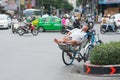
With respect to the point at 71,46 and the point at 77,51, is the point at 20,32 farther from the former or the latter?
the point at 71,46

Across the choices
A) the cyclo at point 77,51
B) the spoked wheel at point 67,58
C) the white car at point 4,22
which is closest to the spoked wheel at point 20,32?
the white car at point 4,22

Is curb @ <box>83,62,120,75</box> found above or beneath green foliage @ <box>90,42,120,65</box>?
beneath

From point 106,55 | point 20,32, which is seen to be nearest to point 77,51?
point 106,55

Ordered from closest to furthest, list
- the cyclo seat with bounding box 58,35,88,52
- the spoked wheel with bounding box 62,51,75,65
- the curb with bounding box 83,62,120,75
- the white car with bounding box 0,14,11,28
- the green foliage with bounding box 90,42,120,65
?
1. the curb with bounding box 83,62,120,75
2. the green foliage with bounding box 90,42,120,65
3. the cyclo seat with bounding box 58,35,88,52
4. the spoked wheel with bounding box 62,51,75,65
5. the white car with bounding box 0,14,11,28

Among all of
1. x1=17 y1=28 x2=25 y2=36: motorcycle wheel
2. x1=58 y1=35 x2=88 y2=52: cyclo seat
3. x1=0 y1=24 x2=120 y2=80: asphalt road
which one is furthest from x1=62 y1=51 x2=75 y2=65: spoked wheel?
x1=17 y1=28 x2=25 y2=36: motorcycle wheel

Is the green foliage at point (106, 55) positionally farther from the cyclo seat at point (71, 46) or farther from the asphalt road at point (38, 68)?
the cyclo seat at point (71, 46)

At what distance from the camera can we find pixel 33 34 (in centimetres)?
3005

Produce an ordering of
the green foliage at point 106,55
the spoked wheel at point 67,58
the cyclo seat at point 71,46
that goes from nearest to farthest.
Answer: the green foliage at point 106,55, the cyclo seat at point 71,46, the spoked wheel at point 67,58

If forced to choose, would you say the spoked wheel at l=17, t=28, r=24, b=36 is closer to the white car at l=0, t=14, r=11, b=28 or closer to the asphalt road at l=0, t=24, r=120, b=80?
the white car at l=0, t=14, r=11, b=28

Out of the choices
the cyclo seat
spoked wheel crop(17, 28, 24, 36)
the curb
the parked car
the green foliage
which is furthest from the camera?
the parked car

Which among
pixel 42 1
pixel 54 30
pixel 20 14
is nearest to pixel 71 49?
pixel 54 30

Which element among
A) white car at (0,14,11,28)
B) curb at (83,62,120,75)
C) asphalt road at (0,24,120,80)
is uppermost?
curb at (83,62,120,75)

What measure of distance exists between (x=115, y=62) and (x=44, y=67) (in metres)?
2.93

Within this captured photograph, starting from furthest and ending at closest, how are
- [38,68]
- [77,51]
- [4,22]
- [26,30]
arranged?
[4,22] < [26,30] < [77,51] < [38,68]
